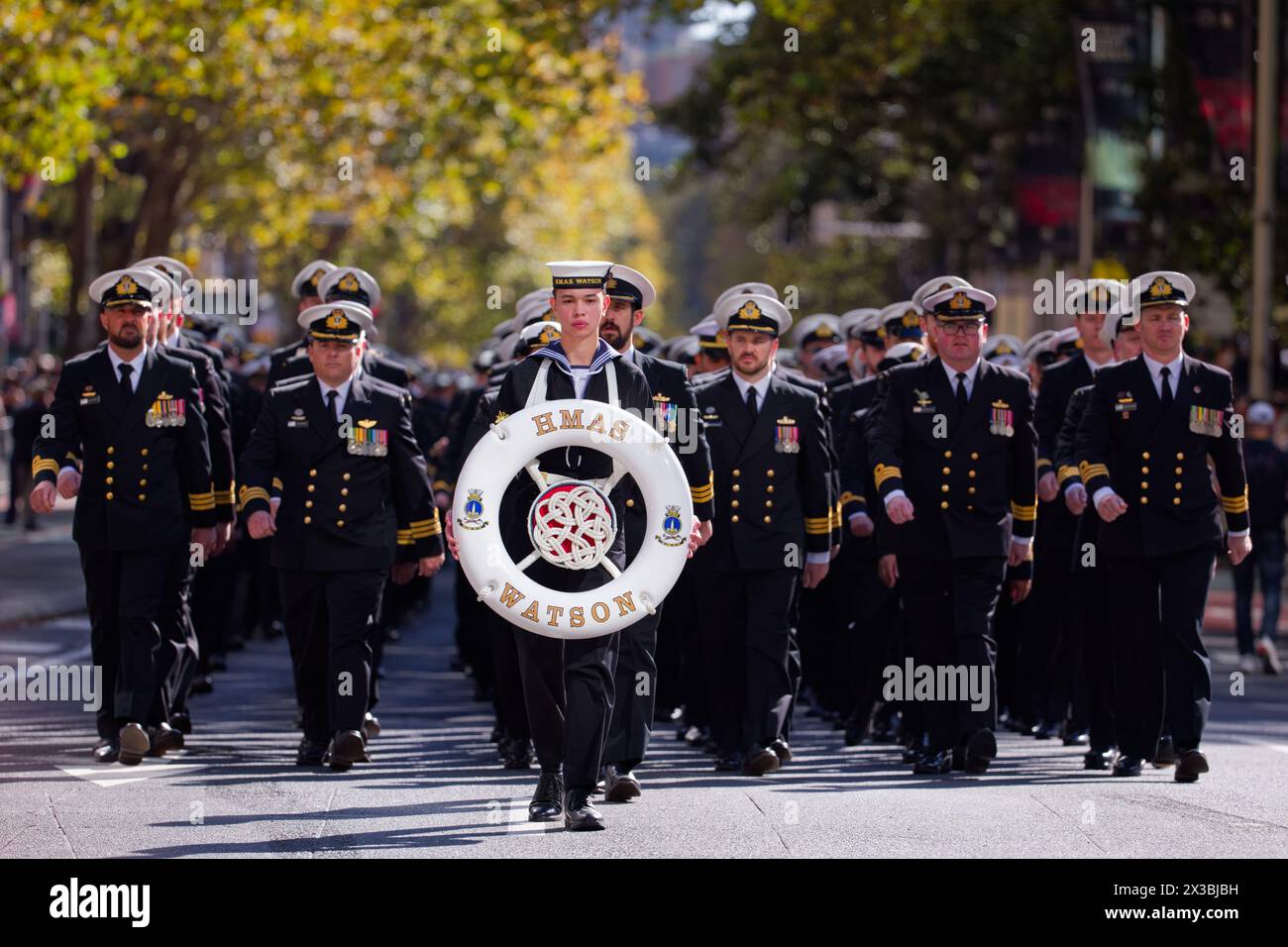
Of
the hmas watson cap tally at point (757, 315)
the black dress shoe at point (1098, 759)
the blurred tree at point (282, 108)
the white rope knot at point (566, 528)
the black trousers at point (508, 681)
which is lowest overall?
the black dress shoe at point (1098, 759)

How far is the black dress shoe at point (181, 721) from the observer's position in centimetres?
1285

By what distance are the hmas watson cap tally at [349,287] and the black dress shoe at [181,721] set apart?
8.98 ft

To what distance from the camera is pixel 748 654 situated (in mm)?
11680

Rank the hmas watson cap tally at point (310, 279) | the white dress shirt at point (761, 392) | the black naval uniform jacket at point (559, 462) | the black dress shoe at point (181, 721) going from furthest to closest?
the hmas watson cap tally at point (310, 279) < the black dress shoe at point (181, 721) < the white dress shirt at point (761, 392) < the black naval uniform jacket at point (559, 462)

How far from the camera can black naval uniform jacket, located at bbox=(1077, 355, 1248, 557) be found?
11.3 metres

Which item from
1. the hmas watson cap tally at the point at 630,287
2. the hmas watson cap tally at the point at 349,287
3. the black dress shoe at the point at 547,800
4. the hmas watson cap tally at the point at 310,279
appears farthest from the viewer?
the hmas watson cap tally at the point at 310,279

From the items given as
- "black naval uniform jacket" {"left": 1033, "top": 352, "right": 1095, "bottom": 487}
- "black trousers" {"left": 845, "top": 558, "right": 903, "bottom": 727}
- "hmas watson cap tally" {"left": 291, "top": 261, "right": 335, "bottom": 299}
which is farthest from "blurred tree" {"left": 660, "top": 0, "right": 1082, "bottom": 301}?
"black naval uniform jacket" {"left": 1033, "top": 352, "right": 1095, "bottom": 487}

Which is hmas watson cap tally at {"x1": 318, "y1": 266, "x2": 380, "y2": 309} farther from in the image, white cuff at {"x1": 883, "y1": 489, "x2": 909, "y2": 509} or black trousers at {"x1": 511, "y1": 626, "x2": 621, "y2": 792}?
black trousers at {"x1": 511, "y1": 626, "x2": 621, "y2": 792}

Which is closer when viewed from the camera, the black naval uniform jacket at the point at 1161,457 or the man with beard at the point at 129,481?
the black naval uniform jacket at the point at 1161,457

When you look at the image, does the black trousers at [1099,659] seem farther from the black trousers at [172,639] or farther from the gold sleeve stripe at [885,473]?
the black trousers at [172,639]

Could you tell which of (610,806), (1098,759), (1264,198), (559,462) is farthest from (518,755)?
(1264,198)

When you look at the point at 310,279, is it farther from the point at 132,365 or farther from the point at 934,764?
the point at 934,764

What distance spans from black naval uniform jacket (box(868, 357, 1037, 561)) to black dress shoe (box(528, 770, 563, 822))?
97.5 inches

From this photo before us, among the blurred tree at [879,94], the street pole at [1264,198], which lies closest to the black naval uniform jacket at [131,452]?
the street pole at [1264,198]
